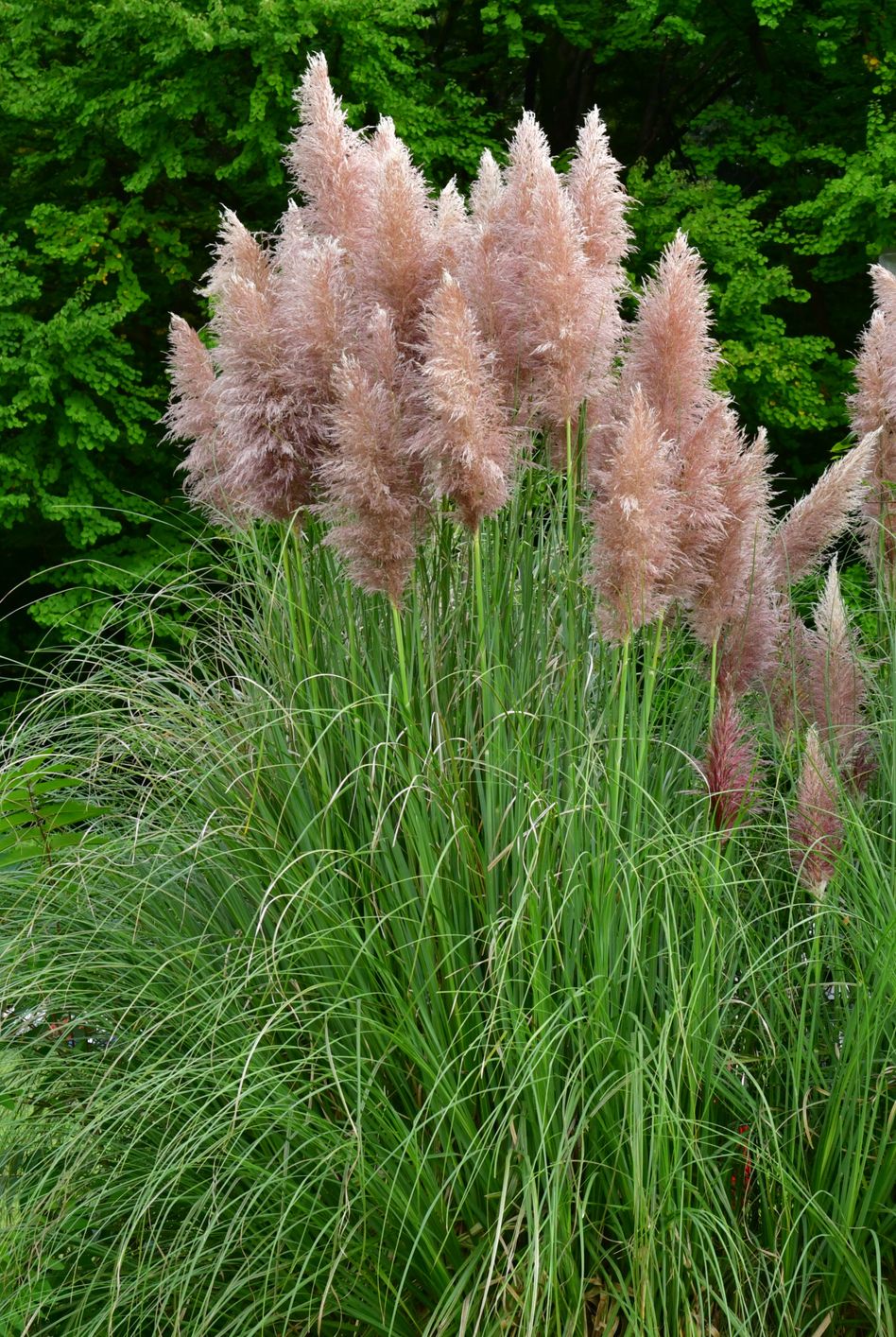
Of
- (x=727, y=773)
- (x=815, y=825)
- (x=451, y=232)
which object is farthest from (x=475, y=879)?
(x=451, y=232)

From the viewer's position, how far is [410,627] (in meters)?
3.21

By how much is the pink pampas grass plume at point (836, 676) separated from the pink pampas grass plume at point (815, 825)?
378 mm

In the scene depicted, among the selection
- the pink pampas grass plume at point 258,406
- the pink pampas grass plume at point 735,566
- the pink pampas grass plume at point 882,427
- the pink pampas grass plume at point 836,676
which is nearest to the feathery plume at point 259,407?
the pink pampas grass plume at point 258,406

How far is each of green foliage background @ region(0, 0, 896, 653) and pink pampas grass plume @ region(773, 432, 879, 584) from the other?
5512 millimetres

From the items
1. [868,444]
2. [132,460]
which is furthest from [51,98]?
[868,444]

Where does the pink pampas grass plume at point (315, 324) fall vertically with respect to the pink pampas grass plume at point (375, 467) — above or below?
above

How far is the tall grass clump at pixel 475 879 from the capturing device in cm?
236

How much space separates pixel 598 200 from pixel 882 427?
1.00 m

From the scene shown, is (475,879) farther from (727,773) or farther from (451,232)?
(451,232)

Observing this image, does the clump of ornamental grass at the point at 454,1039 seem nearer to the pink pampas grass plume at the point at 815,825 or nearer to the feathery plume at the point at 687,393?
the pink pampas grass plume at the point at 815,825

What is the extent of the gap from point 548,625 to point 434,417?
67 centimetres

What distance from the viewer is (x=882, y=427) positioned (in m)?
3.53

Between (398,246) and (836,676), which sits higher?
(398,246)

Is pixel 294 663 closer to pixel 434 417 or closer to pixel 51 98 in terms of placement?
pixel 434 417
